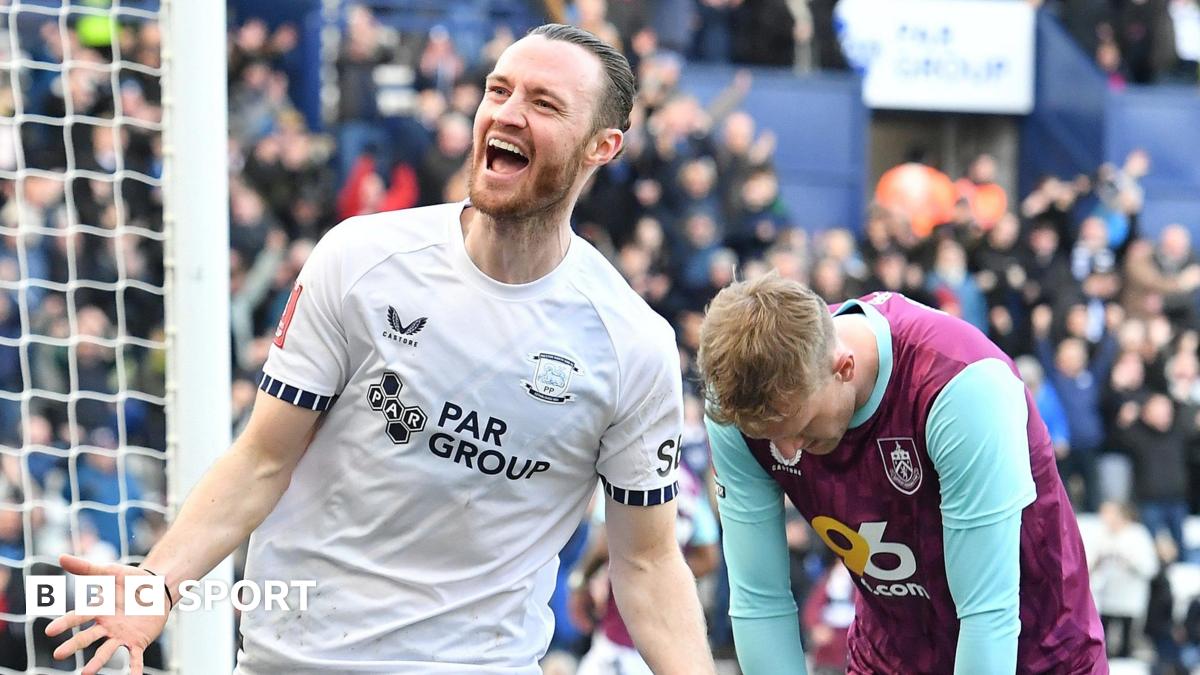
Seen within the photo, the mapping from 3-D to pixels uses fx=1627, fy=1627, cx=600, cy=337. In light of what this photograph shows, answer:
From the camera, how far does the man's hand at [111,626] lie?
2.91 m

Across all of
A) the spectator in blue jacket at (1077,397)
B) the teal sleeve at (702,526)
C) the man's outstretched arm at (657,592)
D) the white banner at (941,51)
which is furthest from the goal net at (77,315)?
the white banner at (941,51)

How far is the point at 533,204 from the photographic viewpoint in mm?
3174

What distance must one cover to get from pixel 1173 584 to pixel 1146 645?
0.44 m

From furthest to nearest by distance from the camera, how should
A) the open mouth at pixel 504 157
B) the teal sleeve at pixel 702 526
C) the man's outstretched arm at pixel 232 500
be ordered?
the teal sleeve at pixel 702 526
the open mouth at pixel 504 157
the man's outstretched arm at pixel 232 500

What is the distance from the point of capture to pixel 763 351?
3.08 m

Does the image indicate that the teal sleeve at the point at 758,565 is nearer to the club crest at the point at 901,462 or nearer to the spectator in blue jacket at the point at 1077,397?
the club crest at the point at 901,462

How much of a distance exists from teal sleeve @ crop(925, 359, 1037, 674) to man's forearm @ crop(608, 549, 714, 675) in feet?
1.75

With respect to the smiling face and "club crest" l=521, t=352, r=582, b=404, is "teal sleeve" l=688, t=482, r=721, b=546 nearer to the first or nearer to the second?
"club crest" l=521, t=352, r=582, b=404

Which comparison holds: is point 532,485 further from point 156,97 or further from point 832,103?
point 832,103

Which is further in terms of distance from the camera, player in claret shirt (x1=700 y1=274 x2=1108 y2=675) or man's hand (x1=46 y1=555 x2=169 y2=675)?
player in claret shirt (x1=700 y1=274 x2=1108 y2=675)

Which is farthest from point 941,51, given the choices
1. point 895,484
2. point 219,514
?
point 219,514

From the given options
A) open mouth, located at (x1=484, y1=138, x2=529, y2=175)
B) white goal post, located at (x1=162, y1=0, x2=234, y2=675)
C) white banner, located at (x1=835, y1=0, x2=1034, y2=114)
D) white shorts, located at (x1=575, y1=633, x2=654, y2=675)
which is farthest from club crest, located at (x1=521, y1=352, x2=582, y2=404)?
white banner, located at (x1=835, y1=0, x2=1034, y2=114)

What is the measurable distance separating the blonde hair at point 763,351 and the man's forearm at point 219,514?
0.89 m

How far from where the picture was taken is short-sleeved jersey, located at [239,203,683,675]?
3.19m
